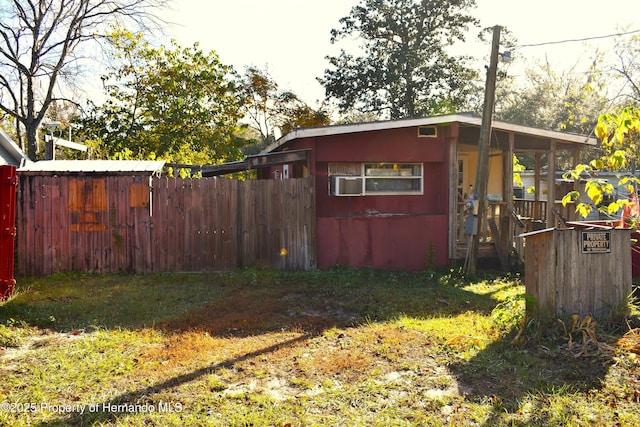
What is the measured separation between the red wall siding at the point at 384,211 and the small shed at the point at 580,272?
5045mm

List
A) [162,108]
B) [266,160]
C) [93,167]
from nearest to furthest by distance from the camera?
[93,167] → [266,160] → [162,108]

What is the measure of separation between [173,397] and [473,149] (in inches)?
445

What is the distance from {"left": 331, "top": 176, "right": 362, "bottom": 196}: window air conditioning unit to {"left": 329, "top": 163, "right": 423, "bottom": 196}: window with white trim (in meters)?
0.03

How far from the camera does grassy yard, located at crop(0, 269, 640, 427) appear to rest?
3.71 metres

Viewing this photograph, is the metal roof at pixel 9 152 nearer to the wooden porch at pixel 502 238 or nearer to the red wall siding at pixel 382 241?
the red wall siding at pixel 382 241

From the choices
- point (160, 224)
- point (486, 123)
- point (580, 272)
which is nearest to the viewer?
point (580, 272)

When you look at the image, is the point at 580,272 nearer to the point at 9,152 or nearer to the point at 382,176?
the point at 382,176

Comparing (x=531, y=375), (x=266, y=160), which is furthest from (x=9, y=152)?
(x=531, y=375)

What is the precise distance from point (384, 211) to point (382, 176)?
79 centimetres

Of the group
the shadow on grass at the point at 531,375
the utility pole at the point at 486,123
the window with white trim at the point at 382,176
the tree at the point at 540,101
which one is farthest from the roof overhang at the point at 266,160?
the tree at the point at 540,101

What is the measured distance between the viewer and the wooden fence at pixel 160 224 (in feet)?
30.3

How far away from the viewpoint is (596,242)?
559cm

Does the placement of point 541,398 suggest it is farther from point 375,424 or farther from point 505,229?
point 505,229

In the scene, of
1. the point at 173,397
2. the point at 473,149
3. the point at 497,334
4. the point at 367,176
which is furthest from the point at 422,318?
the point at 473,149
